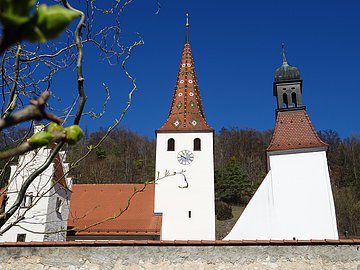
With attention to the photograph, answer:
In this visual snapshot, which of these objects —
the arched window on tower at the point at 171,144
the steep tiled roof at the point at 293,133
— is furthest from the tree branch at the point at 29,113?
the arched window on tower at the point at 171,144

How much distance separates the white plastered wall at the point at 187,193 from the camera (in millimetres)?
19078

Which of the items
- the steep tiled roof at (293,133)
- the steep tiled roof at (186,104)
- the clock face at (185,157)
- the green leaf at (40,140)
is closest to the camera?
the green leaf at (40,140)

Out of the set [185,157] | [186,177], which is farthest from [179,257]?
[185,157]

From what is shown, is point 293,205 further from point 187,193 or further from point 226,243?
point 226,243

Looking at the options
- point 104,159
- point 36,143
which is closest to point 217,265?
point 36,143

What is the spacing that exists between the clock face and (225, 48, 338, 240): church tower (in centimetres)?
489

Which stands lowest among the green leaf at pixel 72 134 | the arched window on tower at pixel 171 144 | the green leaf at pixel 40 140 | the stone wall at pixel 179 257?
the stone wall at pixel 179 257

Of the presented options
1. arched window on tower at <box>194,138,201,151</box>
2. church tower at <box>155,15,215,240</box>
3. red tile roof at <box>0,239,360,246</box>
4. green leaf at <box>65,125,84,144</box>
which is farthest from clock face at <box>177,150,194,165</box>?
green leaf at <box>65,125,84,144</box>

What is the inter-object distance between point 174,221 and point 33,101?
18.5 m

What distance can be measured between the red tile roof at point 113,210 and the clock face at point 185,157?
8.13 ft

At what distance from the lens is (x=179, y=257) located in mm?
7141

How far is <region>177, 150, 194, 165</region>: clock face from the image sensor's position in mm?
20297

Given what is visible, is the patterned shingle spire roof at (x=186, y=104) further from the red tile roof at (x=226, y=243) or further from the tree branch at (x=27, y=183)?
the tree branch at (x=27, y=183)

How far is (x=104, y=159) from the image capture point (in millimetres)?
46750
